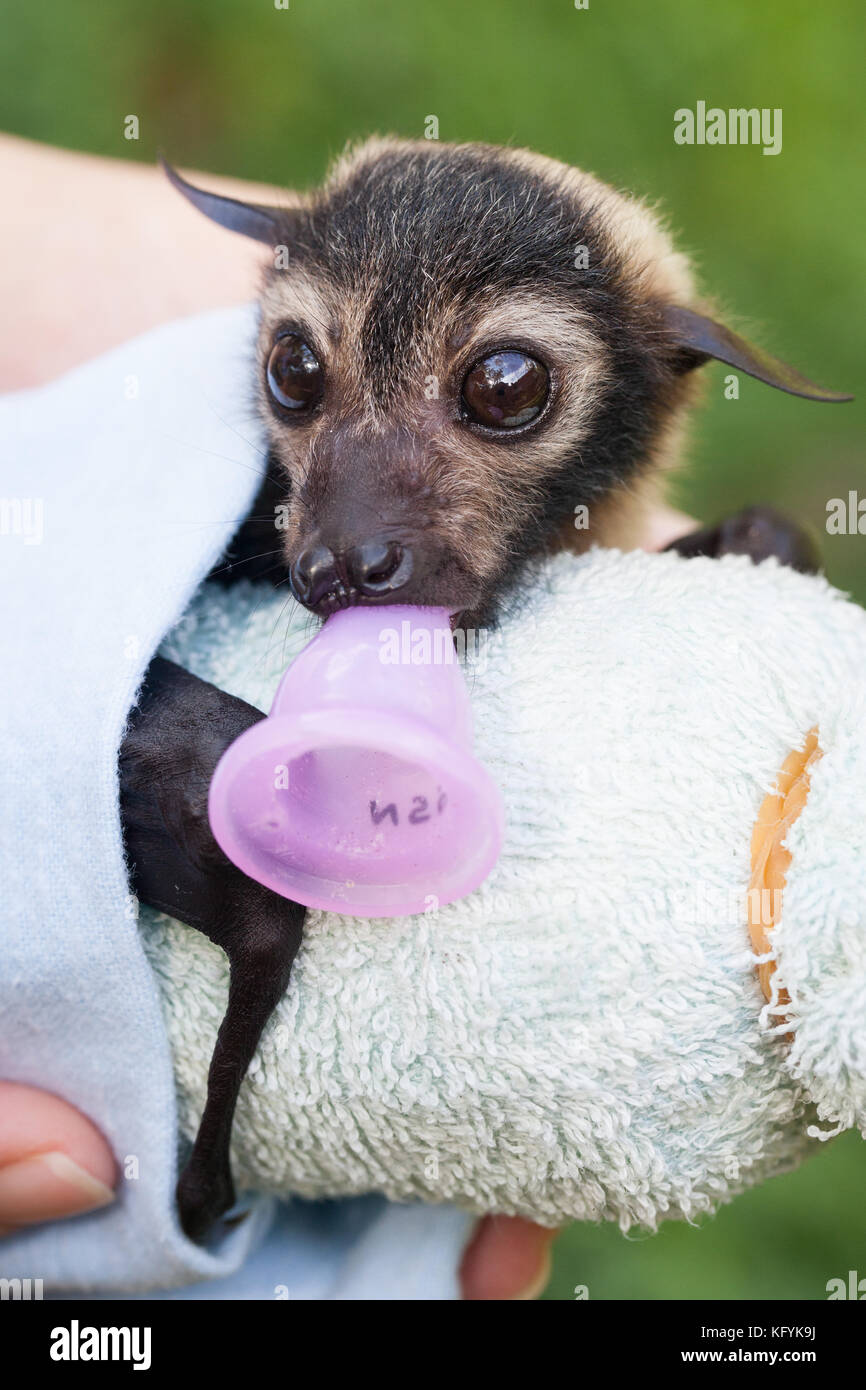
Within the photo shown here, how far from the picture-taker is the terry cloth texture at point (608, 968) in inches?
47.5

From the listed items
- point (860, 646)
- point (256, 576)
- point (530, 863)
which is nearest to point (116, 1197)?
point (530, 863)

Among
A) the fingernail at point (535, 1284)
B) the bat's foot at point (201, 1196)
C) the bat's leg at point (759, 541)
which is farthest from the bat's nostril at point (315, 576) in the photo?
the fingernail at point (535, 1284)

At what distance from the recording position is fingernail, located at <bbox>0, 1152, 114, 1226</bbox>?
4.79 ft

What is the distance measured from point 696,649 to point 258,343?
92 cm

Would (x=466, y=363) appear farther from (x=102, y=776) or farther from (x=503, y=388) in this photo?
(x=102, y=776)

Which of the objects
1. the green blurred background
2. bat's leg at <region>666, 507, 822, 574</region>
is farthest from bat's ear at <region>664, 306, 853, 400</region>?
the green blurred background

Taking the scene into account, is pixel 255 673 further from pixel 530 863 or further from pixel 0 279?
pixel 0 279

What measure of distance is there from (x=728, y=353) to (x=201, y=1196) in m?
1.26

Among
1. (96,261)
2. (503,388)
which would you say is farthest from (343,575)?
(96,261)

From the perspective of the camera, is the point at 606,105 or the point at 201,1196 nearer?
the point at 201,1196

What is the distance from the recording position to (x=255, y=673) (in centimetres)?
146

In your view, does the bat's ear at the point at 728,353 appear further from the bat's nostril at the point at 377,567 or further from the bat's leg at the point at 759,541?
the bat's nostril at the point at 377,567

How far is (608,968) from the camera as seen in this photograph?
1210 mm

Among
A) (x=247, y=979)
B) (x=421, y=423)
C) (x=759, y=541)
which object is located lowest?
Result: (x=247, y=979)
